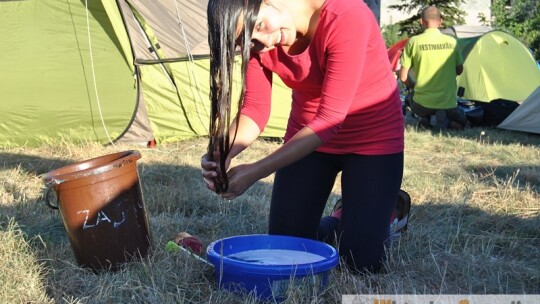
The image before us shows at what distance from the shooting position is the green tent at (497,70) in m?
9.31

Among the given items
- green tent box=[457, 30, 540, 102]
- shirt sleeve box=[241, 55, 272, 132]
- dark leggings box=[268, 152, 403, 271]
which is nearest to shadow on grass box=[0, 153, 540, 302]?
dark leggings box=[268, 152, 403, 271]

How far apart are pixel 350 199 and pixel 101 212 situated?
1029mm

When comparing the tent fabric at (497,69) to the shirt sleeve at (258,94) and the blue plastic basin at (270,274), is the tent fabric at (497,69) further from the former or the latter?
the blue plastic basin at (270,274)

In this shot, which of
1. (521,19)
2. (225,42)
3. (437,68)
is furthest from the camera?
(521,19)

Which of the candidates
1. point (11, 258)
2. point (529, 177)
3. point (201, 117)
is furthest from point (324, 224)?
point (201, 117)

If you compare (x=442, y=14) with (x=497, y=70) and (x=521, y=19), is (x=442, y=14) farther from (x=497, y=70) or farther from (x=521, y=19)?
(x=497, y=70)

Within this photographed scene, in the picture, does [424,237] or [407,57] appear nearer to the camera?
[424,237]

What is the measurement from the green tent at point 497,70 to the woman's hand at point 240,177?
743 centimetres

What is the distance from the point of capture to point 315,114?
271 cm

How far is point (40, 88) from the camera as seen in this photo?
19.9 feet

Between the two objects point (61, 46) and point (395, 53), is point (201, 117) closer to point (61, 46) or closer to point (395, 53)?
point (61, 46)

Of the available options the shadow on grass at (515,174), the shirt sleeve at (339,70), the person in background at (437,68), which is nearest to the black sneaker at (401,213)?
the shirt sleeve at (339,70)

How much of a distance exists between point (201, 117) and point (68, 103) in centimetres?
121

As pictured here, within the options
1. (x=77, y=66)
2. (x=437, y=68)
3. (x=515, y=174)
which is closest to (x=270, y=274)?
(x=515, y=174)
